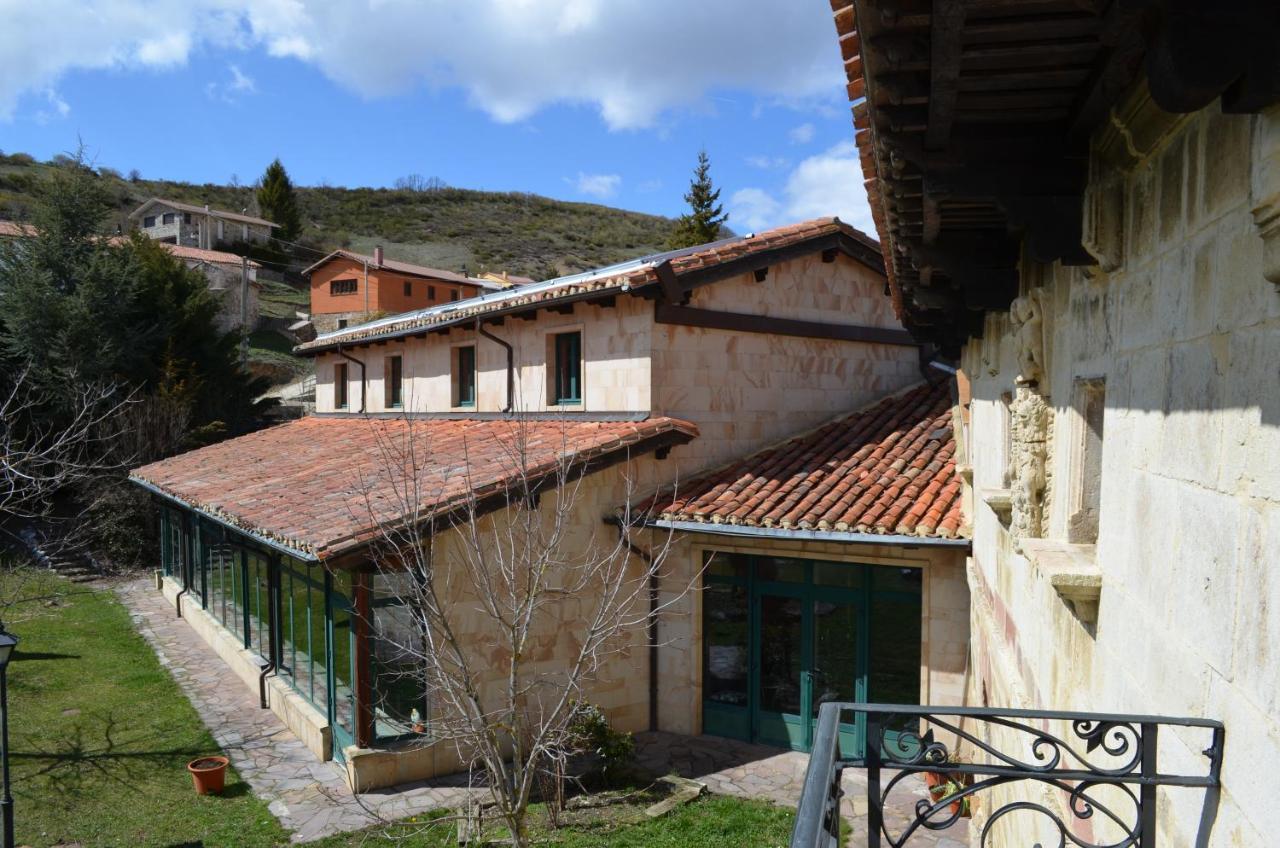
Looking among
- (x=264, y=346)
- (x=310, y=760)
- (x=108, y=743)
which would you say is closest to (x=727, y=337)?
(x=310, y=760)

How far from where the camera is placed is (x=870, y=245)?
14859 millimetres

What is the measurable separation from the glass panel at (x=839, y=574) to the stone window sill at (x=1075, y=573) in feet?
22.4

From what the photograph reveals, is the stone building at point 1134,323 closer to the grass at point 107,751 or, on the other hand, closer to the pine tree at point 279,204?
the grass at point 107,751

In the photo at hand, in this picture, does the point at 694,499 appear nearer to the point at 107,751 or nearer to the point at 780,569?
the point at 780,569

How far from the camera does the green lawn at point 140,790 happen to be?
873cm

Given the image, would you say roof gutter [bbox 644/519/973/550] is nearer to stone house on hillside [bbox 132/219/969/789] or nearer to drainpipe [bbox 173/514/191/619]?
stone house on hillside [bbox 132/219/969/789]

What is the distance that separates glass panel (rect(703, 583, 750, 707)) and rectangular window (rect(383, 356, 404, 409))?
989 cm

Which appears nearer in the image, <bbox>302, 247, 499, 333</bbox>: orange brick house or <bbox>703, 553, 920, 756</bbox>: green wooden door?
<bbox>703, 553, 920, 756</bbox>: green wooden door

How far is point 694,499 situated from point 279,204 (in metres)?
59.5

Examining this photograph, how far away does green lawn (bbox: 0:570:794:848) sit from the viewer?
344 inches

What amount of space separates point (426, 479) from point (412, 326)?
6695mm

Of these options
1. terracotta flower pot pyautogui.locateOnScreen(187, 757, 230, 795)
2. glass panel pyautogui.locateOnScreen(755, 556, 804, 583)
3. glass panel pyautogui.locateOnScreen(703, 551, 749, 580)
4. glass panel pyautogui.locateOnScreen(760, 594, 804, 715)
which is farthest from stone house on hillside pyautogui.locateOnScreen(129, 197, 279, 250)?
glass panel pyautogui.locateOnScreen(760, 594, 804, 715)

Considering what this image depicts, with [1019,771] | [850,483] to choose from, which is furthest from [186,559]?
[1019,771]

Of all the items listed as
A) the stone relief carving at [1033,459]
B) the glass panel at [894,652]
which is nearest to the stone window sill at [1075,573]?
the stone relief carving at [1033,459]
